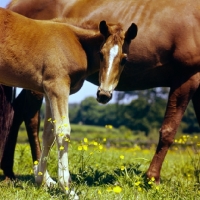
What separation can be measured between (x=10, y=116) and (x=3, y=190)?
1301mm

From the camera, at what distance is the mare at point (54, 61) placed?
453 cm

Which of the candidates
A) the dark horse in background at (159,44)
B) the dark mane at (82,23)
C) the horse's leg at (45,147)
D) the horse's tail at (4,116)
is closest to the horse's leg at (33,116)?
the horse's tail at (4,116)

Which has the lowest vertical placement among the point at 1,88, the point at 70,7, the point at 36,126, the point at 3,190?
the point at 3,190

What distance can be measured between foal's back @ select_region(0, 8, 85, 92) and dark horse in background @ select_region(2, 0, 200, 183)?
1209mm

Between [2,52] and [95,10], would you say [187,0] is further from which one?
[2,52]

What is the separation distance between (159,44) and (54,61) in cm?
188

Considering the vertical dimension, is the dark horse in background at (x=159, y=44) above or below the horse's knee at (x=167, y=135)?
above

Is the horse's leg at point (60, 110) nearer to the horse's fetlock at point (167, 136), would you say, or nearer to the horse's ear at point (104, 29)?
the horse's ear at point (104, 29)

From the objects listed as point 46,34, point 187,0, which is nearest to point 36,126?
Answer: point 46,34

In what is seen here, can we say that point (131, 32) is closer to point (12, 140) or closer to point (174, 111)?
point (174, 111)

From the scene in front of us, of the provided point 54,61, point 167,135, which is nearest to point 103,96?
point 54,61

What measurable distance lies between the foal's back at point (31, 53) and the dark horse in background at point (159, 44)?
1.21 metres

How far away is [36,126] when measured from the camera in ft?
19.7

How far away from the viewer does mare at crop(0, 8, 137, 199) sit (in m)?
4.53
